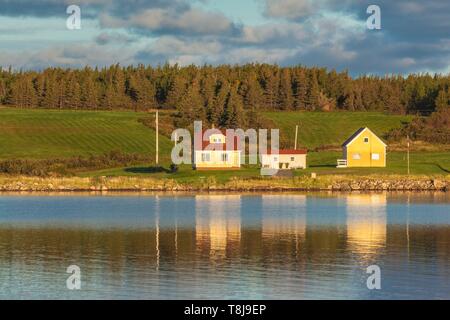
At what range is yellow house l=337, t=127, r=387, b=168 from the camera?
10512cm

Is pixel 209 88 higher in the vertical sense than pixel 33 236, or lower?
higher

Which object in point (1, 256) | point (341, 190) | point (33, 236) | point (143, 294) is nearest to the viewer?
point (143, 294)

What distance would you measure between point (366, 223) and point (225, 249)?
15.7 metres

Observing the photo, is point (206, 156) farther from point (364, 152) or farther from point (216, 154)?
point (364, 152)

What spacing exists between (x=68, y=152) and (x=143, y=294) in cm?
9533

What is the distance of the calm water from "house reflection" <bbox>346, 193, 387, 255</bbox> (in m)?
0.10

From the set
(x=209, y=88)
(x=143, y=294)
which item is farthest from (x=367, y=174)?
(x=209, y=88)

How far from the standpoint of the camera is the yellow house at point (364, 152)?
105 meters

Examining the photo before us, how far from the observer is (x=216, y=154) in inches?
4033

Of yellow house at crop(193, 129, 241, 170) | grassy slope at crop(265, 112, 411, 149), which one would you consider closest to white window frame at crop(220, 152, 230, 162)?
yellow house at crop(193, 129, 241, 170)

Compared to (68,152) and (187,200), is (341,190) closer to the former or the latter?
(187,200)

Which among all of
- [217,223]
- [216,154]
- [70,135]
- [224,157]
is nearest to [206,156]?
[216,154]

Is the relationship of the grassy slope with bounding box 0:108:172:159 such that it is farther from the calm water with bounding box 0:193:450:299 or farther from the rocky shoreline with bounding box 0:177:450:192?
the calm water with bounding box 0:193:450:299

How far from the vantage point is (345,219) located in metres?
58.3
